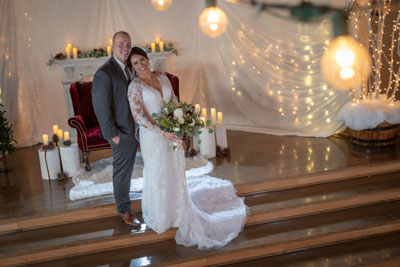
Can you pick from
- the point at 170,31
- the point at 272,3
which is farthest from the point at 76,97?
the point at 272,3

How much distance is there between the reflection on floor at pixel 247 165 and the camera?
452cm

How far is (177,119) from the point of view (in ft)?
11.6

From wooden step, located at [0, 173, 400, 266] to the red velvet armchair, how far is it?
1310 millimetres

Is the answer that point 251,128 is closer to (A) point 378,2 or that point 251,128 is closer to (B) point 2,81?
(A) point 378,2

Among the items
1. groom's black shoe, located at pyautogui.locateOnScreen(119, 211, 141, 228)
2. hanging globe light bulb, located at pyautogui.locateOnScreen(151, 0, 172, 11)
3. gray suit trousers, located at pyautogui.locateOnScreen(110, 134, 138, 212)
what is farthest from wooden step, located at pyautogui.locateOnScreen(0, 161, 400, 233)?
hanging globe light bulb, located at pyautogui.locateOnScreen(151, 0, 172, 11)

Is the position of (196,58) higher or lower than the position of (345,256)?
higher

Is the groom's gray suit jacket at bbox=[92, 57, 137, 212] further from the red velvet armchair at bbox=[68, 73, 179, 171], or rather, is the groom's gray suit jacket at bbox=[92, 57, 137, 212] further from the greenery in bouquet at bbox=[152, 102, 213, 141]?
the red velvet armchair at bbox=[68, 73, 179, 171]

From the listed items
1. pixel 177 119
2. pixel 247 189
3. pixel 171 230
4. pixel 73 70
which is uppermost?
pixel 73 70

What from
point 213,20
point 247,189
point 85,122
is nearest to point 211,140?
point 247,189

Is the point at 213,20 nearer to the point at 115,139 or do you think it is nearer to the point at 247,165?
the point at 247,165

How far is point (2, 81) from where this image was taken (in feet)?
22.7

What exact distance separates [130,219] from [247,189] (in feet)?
4.17

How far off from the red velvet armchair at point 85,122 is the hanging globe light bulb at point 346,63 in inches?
85.2

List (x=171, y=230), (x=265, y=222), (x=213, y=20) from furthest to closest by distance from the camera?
(x=213, y=20), (x=265, y=222), (x=171, y=230)
